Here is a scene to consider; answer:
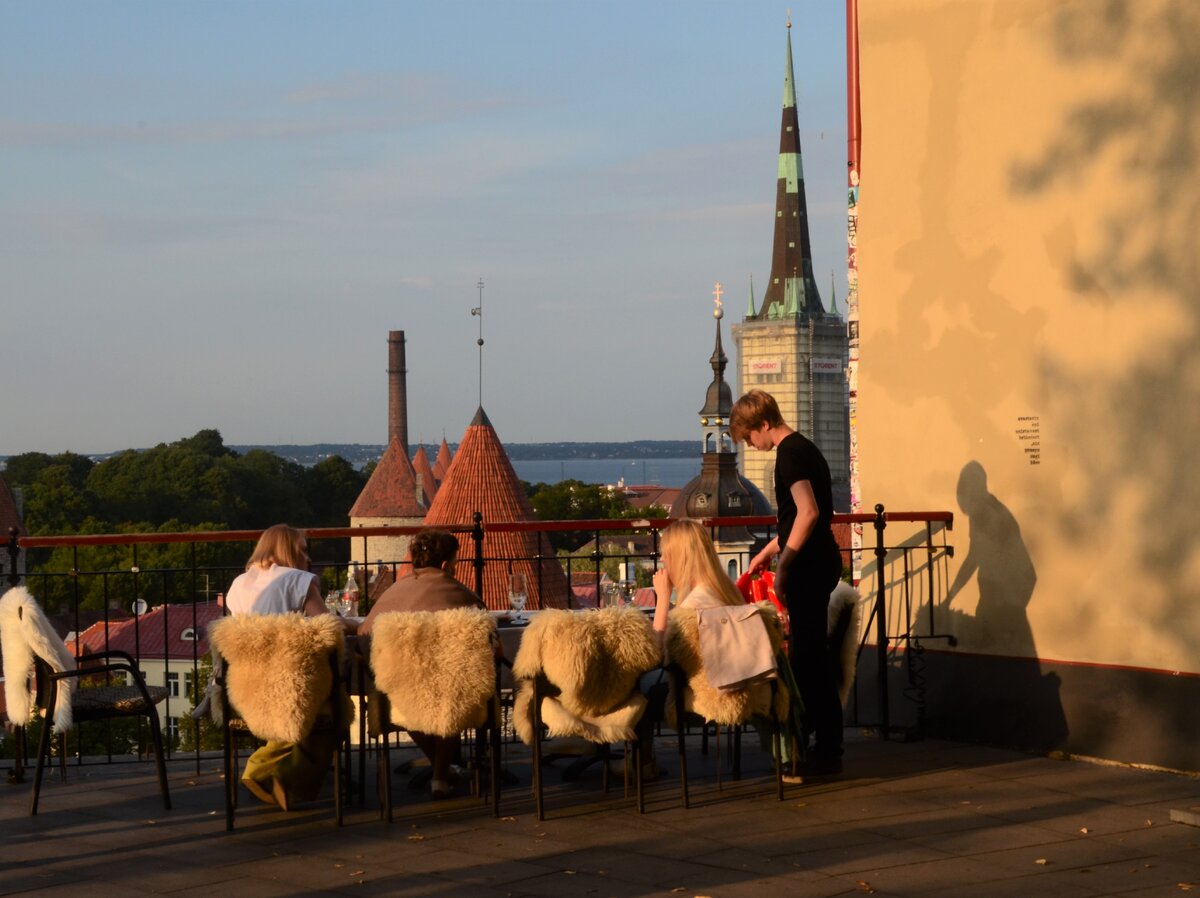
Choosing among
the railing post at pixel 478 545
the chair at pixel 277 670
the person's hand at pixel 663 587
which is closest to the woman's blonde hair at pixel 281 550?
the chair at pixel 277 670

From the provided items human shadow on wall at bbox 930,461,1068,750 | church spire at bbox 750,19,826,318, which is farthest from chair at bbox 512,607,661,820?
church spire at bbox 750,19,826,318

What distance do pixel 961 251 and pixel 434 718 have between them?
3731 millimetres

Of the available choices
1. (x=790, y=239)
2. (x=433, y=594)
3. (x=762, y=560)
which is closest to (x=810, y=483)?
(x=762, y=560)

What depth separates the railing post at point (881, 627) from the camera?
8445 millimetres

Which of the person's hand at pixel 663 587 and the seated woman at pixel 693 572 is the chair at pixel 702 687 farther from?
the person's hand at pixel 663 587

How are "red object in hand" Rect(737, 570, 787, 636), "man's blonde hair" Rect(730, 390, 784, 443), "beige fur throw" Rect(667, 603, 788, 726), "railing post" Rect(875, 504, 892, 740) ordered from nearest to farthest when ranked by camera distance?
1. "beige fur throw" Rect(667, 603, 788, 726)
2. "man's blonde hair" Rect(730, 390, 784, 443)
3. "red object in hand" Rect(737, 570, 787, 636)
4. "railing post" Rect(875, 504, 892, 740)

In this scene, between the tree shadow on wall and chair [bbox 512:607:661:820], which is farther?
the tree shadow on wall

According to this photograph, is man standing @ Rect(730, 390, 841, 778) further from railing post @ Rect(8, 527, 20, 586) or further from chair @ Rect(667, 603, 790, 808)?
railing post @ Rect(8, 527, 20, 586)

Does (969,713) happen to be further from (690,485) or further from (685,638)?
(690,485)

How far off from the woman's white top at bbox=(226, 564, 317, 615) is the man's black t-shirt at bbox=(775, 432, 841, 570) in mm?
2072

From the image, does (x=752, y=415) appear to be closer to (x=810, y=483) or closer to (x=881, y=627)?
(x=810, y=483)

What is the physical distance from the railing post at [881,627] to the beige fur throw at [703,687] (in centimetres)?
189

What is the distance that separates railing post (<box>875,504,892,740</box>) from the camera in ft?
27.7

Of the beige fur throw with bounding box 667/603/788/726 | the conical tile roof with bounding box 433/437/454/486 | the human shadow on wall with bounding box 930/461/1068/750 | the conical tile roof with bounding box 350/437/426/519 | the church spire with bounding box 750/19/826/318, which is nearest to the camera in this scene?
the beige fur throw with bounding box 667/603/788/726
